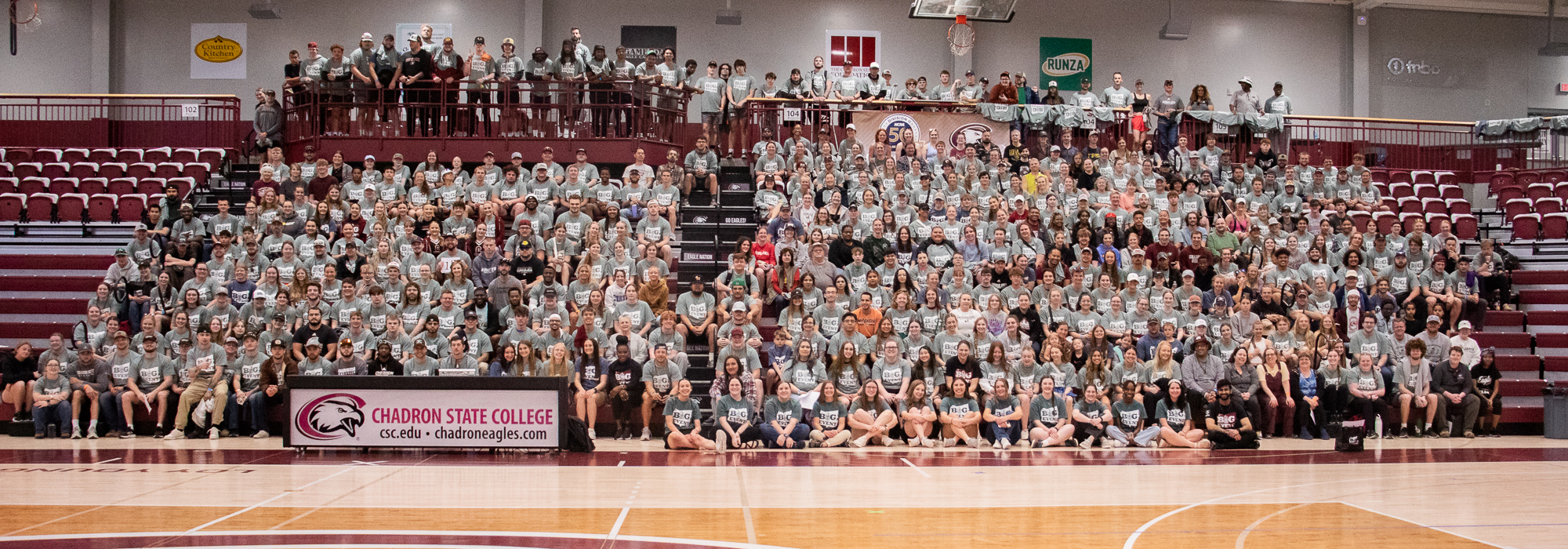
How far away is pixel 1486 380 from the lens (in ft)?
47.5

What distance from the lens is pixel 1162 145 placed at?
67.8 feet

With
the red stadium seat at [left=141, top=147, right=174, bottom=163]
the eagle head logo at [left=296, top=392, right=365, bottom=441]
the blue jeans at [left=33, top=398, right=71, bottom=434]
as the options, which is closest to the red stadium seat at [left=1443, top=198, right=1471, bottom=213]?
the eagle head logo at [left=296, top=392, right=365, bottom=441]

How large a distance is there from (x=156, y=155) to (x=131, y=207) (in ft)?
8.01

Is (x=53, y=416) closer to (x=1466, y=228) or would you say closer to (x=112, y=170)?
(x=112, y=170)

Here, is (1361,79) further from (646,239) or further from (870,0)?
(646,239)

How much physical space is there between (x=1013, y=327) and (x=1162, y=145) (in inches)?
336

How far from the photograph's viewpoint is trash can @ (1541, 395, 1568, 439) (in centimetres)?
1426

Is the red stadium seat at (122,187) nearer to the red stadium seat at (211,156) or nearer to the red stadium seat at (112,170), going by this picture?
the red stadium seat at (112,170)

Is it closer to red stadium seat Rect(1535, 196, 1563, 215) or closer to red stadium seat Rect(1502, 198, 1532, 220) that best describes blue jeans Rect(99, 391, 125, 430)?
red stadium seat Rect(1502, 198, 1532, 220)

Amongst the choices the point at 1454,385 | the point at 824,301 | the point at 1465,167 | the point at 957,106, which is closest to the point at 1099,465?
the point at 824,301

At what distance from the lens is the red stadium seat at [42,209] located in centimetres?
1850

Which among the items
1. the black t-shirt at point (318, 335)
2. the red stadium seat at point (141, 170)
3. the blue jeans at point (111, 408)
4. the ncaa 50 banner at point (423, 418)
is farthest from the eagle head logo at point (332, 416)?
the red stadium seat at point (141, 170)

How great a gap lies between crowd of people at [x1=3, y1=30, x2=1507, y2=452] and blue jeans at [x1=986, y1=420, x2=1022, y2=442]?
26 mm

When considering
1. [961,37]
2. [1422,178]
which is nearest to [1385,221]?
[1422,178]
